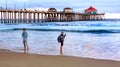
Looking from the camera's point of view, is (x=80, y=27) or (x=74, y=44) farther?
(x=80, y=27)

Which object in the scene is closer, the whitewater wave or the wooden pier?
the whitewater wave

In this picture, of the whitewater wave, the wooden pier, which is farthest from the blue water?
the wooden pier

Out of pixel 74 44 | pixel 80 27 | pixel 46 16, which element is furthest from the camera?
pixel 46 16

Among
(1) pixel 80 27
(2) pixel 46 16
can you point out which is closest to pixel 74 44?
(1) pixel 80 27

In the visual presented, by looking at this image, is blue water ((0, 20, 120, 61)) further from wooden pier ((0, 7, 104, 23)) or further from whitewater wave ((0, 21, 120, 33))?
wooden pier ((0, 7, 104, 23))

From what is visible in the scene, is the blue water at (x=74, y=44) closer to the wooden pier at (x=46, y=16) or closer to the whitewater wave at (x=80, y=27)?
the whitewater wave at (x=80, y=27)

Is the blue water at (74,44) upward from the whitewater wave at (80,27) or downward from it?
upward

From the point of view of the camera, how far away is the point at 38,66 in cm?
994

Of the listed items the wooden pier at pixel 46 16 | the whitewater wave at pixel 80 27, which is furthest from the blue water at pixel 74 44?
the wooden pier at pixel 46 16

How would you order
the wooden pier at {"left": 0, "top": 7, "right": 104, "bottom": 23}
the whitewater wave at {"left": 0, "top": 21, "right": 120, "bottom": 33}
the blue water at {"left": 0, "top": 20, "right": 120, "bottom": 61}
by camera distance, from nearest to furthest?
the blue water at {"left": 0, "top": 20, "right": 120, "bottom": 61} < the whitewater wave at {"left": 0, "top": 21, "right": 120, "bottom": 33} < the wooden pier at {"left": 0, "top": 7, "right": 104, "bottom": 23}

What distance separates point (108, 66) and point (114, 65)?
0.44m

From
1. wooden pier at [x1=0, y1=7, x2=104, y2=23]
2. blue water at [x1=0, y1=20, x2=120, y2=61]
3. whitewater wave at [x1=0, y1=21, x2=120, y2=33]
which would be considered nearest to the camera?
blue water at [x1=0, y1=20, x2=120, y2=61]

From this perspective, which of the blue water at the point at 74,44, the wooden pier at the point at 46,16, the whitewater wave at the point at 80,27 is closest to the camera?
the blue water at the point at 74,44

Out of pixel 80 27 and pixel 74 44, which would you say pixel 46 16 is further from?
pixel 74 44
